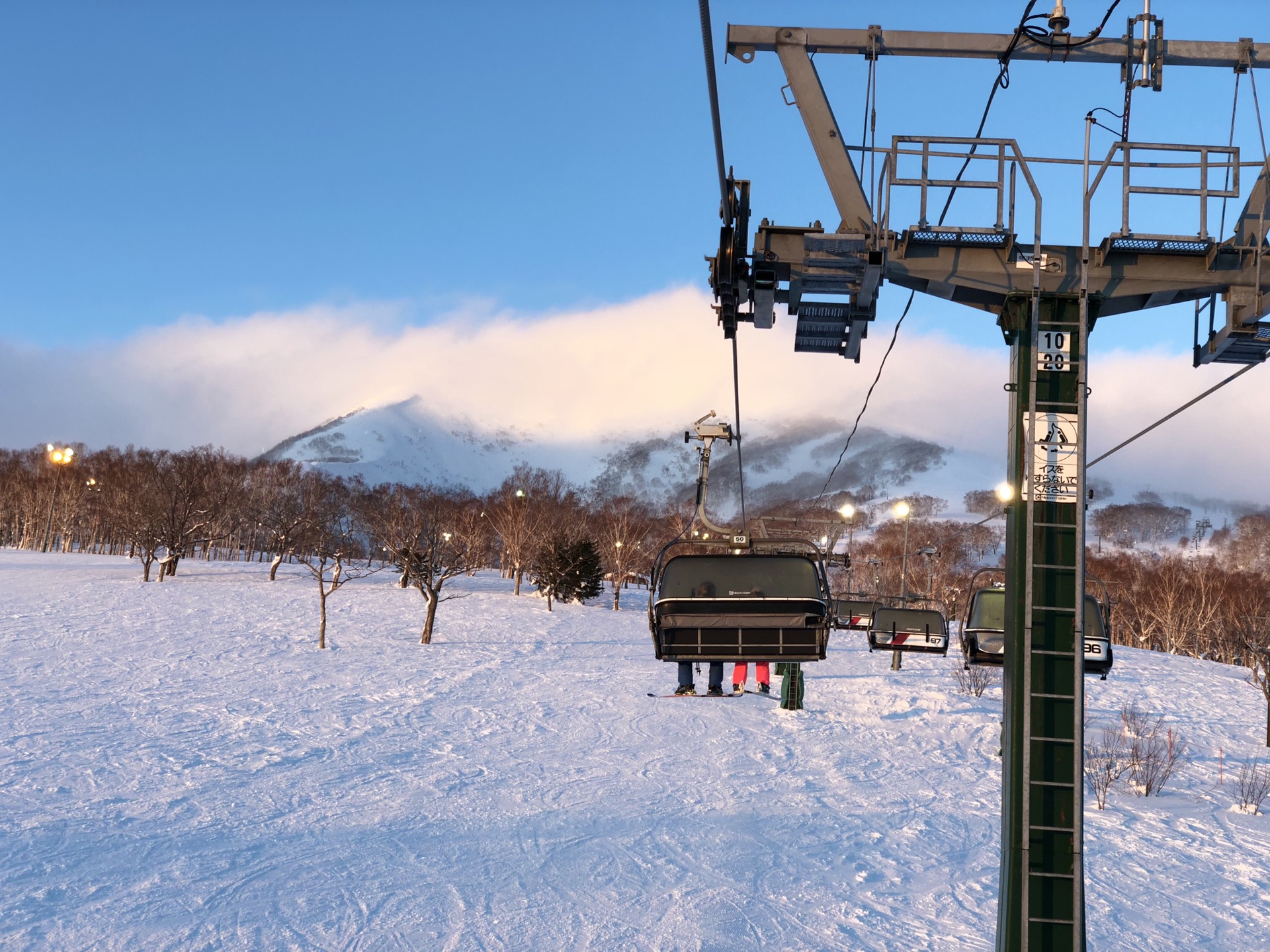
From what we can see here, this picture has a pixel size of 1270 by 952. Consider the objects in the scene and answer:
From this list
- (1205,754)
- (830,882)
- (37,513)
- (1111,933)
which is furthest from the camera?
(37,513)

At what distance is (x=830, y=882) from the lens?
15461 mm

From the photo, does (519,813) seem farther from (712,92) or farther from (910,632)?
(712,92)

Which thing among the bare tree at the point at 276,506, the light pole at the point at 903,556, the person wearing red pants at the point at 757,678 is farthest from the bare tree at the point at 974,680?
the bare tree at the point at 276,506

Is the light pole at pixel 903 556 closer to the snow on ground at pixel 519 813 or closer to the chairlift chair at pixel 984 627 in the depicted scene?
the snow on ground at pixel 519 813

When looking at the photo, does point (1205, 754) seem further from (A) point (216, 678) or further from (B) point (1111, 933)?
(A) point (216, 678)

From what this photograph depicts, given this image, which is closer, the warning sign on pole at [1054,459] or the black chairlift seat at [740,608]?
the warning sign on pole at [1054,459]

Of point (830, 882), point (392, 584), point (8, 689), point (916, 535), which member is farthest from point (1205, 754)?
point (916, 535)

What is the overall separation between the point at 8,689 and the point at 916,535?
172 meters

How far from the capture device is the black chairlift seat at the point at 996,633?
11.2 meters

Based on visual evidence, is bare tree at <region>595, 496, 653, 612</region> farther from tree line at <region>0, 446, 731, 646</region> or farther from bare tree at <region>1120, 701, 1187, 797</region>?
bare tree at <region>1120, 701, 1187, 797</region>

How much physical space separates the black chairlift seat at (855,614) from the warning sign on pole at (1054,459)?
A: 12.6 m

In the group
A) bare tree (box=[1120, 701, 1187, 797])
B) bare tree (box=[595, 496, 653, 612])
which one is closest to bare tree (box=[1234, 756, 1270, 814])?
bare tree (box=[1120, 701, 1187, 797])

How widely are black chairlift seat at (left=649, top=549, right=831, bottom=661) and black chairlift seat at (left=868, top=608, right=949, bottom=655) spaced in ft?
26.9

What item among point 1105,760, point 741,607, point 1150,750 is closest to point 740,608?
point 741,607
